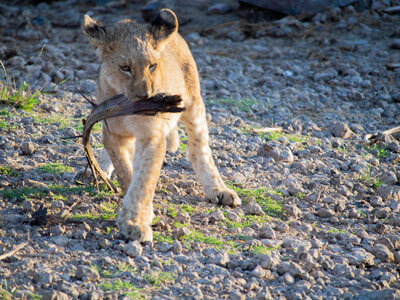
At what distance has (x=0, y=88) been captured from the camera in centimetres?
717

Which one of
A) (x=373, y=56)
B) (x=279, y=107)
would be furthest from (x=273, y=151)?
(x=373, y=56)

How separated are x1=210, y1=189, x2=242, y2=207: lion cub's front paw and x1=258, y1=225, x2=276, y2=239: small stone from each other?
Result: 699 millimetres

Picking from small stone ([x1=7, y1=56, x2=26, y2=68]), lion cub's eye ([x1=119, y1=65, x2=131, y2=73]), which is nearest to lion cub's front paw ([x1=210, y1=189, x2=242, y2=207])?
lion cub's eye ([x1=119, y1=65, x2=131, y2=73])

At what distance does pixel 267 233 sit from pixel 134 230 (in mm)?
1095

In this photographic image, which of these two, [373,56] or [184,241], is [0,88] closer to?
[184,241]

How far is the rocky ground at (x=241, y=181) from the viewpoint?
3.74 meters

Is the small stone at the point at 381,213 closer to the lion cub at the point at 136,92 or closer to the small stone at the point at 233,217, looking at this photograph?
the small stone at the point at 233,217

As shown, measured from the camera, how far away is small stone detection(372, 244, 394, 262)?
430 cm

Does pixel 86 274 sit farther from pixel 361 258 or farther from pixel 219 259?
pixel 361 258

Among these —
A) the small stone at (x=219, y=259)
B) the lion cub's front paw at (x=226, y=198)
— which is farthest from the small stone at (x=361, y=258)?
the lion cub's front paw at (x=226, y=198)

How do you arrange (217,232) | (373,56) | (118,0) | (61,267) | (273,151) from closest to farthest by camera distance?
1. (61,267)
2. (217,232)
3. (273,151)
4. (373,56)
5. (118,0)

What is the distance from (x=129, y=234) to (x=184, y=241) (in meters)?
0.43

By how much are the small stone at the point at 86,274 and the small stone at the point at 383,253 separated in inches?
86.8

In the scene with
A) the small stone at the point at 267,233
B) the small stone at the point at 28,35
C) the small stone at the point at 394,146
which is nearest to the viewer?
the small stone at the point at 267,233
